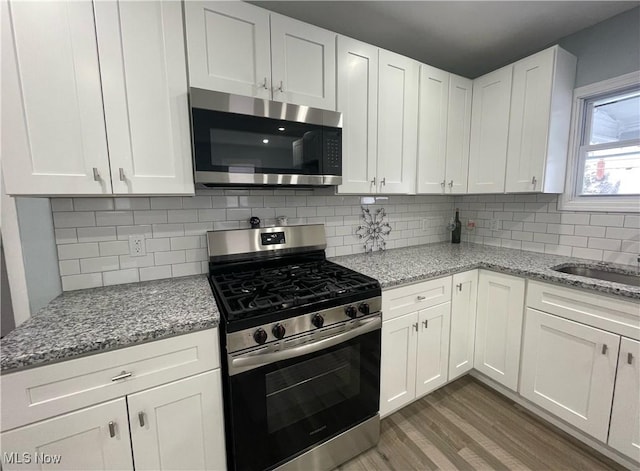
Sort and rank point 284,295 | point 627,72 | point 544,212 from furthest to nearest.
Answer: point 544,212
point 627,72
point 284,295

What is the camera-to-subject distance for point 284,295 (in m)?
1.30

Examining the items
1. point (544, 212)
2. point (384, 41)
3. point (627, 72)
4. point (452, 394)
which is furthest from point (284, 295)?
point (627, 72)

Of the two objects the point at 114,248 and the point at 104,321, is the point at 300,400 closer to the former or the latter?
the point at 104,321

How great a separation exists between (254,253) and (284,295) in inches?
21.1

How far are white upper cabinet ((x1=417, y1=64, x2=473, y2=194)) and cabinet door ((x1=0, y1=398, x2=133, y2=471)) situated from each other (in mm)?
2218

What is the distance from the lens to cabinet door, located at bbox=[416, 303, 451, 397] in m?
1.80

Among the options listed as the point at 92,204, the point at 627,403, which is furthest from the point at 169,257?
the point at 627,403

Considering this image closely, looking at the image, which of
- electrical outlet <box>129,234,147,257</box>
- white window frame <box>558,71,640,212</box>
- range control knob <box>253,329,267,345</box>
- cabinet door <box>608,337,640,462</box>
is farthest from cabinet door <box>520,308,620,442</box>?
electrical outlet <box>129,234,147,257</box>

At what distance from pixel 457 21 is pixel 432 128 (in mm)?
690

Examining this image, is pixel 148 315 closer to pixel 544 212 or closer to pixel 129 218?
pixel 129 218

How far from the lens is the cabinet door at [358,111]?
1.73 m

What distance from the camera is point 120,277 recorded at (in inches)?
59.4

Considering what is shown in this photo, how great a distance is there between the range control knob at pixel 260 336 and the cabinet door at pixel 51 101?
0.95m

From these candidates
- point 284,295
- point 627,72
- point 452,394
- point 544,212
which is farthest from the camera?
point 544,212
